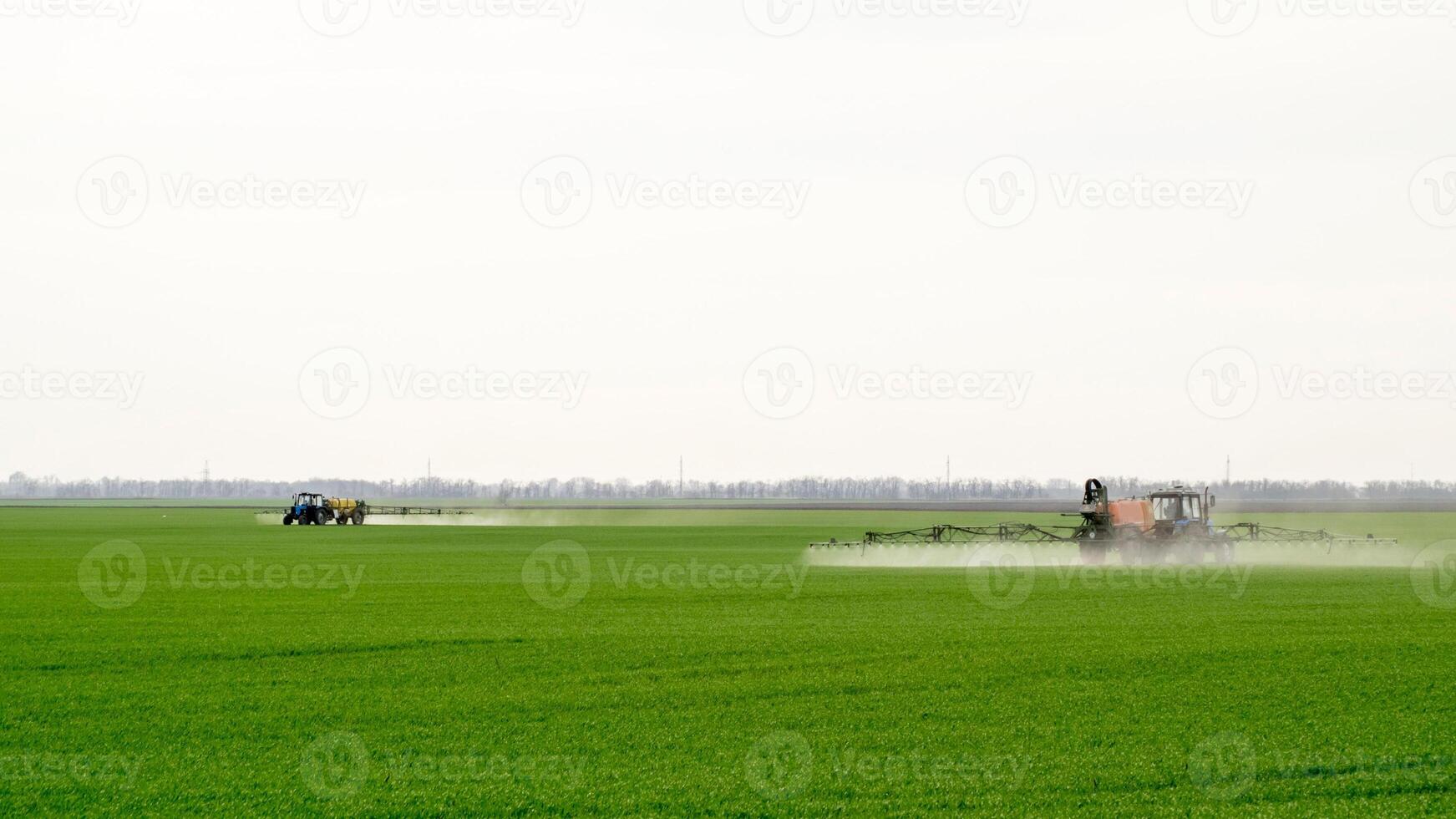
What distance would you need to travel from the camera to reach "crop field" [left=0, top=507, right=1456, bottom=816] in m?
12.6

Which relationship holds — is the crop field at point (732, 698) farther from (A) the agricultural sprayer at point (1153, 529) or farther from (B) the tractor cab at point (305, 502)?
(B) the tractor cab at point (305, 502)

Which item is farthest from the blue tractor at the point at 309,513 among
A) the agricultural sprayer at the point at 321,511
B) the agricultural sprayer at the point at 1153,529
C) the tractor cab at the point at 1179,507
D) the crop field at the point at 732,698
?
the tractor cab at the point at 1179,507

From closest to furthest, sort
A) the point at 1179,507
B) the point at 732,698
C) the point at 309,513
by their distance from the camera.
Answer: the point at 732,698 → the point at 1179,507 → the point at 309,513

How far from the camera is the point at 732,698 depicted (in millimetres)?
17156

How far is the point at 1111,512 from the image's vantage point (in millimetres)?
42781

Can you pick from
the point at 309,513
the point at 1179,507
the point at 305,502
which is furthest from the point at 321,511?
the point at 1179,507

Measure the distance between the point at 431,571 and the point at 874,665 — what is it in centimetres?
2326

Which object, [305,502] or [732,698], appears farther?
[305,502]

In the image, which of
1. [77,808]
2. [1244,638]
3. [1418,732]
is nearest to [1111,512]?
[1244,638]

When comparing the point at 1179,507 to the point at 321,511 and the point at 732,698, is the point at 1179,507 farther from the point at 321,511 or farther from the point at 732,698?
the point at 321,511

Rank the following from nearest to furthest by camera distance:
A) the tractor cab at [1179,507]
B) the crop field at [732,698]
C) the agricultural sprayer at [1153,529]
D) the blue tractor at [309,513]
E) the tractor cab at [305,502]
→ 1. the crop field at [732,698]
2. the agricultural sprayer at [1153,529]
3. the tractor cab at [1179,507]
4. the blue tractor at [309,513]
5. the tractor cab at [305,502]

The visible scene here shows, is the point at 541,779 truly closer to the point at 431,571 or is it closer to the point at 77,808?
the point at 77,808

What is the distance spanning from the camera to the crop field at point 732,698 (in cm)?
1259

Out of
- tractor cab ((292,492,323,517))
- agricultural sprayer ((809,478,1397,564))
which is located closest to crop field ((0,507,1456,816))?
agricultural sprayer ((809,478,1397,564))
